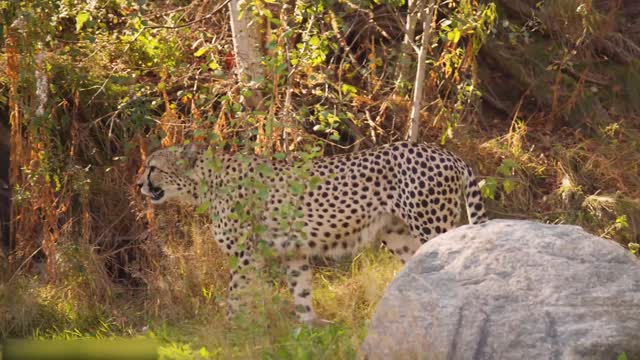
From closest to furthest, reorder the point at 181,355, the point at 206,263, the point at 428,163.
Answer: the point at 181,355
the point at 428,163
the point at 206,263

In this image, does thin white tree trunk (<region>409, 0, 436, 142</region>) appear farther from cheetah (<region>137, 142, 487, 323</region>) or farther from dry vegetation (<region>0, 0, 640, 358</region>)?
cheetah (<region>137, 142, 487, 323</region>)

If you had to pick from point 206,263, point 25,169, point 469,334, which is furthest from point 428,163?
point 25,169

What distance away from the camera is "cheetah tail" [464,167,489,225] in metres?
6.82

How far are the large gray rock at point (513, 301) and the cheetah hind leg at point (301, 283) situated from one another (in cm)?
173

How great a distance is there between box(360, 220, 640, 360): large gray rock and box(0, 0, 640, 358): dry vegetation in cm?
Answer: 91

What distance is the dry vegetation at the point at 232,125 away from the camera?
711cm

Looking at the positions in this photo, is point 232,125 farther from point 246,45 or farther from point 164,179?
point 246,45

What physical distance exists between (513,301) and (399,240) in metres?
2.27

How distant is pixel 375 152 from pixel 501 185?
1.70 m

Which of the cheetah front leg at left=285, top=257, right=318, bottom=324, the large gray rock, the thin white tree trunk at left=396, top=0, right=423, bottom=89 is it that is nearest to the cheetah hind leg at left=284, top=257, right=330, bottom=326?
the cheetah front leg at left=285, top=257, right=318, bottom=324

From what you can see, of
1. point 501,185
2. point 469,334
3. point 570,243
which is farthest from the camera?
point 501,185

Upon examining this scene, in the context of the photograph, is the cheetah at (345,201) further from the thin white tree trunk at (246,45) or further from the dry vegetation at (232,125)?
the thin white tree trunk at (246,45)

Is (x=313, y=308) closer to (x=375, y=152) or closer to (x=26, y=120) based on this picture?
(x=375, y=152)

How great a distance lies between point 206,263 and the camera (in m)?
7.30
